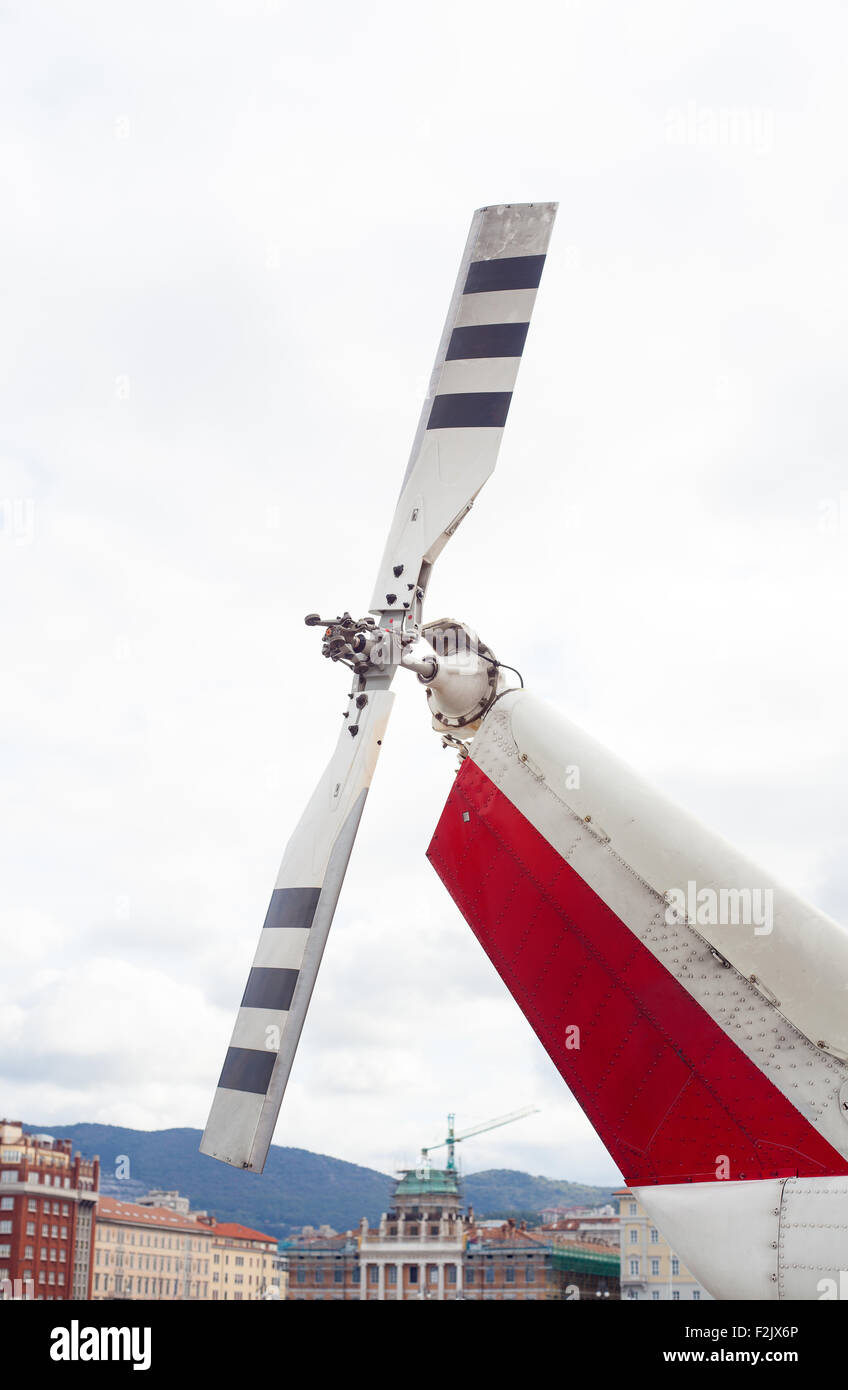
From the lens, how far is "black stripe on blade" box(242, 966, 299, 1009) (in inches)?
320

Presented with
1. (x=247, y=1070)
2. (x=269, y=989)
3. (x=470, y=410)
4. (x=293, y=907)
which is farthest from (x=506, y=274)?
(x=247, y=1070)

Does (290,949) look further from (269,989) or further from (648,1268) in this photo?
(648,1268)

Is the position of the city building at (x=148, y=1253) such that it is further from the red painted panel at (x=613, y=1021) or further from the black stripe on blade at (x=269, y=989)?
the black stripe on blade at (x=269, y=989)

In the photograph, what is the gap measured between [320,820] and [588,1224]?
168982 millimetres

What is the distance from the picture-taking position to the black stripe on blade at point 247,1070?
783 centimetres

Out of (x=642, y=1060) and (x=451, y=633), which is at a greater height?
(x=451, y=633)

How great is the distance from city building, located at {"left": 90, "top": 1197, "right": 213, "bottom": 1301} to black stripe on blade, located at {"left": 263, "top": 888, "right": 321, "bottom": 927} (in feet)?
455

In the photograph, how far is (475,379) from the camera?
32.0 ft

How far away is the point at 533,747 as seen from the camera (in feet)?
31.9

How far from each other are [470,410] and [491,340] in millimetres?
529

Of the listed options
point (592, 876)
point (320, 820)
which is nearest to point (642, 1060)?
point (592, 876)

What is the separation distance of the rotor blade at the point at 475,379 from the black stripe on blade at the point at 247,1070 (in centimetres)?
329
